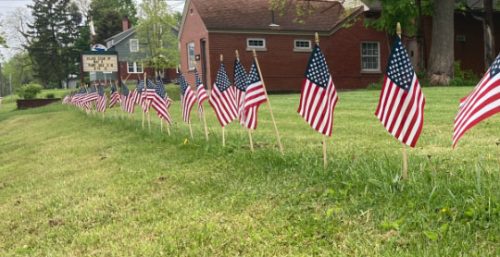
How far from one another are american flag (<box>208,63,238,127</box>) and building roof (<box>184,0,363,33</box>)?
61.1ft

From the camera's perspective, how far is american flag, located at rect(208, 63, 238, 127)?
793 cm

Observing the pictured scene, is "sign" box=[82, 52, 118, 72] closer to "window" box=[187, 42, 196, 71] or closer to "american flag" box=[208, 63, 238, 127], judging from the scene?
"window" box=[187, 42, 196, 71]

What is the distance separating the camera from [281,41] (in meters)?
27.6

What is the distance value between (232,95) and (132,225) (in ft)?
11.7

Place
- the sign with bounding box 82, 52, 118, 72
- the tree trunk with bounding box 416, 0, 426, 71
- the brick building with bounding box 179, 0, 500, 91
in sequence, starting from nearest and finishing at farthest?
the tree trunk with bounding box 416, 0, 426, 71 < the brick building with bounding box 179, 0, 500, 91 < the sign with bounding box 82, 52, 118, 72

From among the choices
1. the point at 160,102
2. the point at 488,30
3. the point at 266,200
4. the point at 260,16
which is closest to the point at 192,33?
the point at 260,16

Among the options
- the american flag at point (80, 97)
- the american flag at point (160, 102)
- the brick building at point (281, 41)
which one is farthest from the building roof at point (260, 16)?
the american flag at point (160, 102)

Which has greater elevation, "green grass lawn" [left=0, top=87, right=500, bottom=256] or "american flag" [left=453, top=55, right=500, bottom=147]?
"american flag" [left=453, top=55, right=500, bottom=147]

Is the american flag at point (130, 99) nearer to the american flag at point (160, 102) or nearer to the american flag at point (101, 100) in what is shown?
the american flag at point (101, 100)

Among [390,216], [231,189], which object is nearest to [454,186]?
[390,216]

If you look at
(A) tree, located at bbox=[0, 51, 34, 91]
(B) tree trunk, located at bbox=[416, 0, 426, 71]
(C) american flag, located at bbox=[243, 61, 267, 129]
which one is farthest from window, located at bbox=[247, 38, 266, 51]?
(A) tree, located at bbox=[0, 51, 34, 91]

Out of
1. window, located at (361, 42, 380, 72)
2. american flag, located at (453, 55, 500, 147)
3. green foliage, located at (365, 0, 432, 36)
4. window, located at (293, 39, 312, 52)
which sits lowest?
american flag, located at (453, 55, 500, 147)

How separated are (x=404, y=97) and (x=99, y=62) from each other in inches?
1105

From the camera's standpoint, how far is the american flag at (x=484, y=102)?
3.59 m
